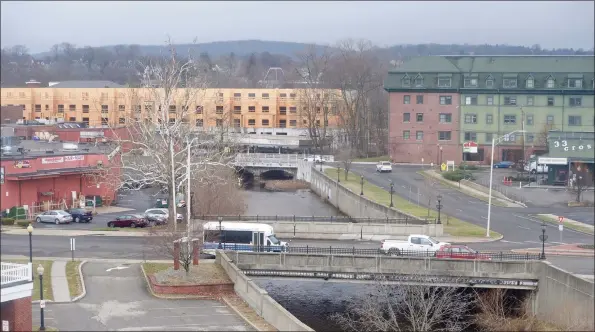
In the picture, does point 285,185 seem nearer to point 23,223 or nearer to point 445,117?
point 445,117

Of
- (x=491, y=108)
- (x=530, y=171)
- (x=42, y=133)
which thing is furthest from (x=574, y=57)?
(x=42, y=133)

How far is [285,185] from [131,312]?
47342 millimetres

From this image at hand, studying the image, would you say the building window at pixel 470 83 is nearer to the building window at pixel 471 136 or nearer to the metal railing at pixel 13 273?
the building window at pixel 471 136

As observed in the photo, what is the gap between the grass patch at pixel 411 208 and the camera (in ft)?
131

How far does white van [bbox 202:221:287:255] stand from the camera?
34.3 metres

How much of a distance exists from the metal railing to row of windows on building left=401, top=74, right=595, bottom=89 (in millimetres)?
43980

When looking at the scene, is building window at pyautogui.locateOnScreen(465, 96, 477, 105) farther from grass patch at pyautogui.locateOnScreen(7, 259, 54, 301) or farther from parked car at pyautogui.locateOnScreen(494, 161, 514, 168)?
grass patch at pyautogui.locateOnScreen(7, 259, 54, 301)

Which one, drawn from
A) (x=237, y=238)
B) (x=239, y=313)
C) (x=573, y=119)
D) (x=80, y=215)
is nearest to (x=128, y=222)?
(x=80, y=215)

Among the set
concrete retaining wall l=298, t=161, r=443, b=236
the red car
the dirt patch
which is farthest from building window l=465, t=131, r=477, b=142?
the red car

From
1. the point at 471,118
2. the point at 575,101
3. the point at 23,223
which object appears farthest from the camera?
the point at 471,118

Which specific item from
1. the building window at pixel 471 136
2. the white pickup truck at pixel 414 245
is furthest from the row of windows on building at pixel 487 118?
the white pickup truck at pixel 414 245

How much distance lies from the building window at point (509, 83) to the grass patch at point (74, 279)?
42356 mm

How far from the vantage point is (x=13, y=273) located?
22391 mm

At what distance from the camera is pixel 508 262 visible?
29.1 meters
